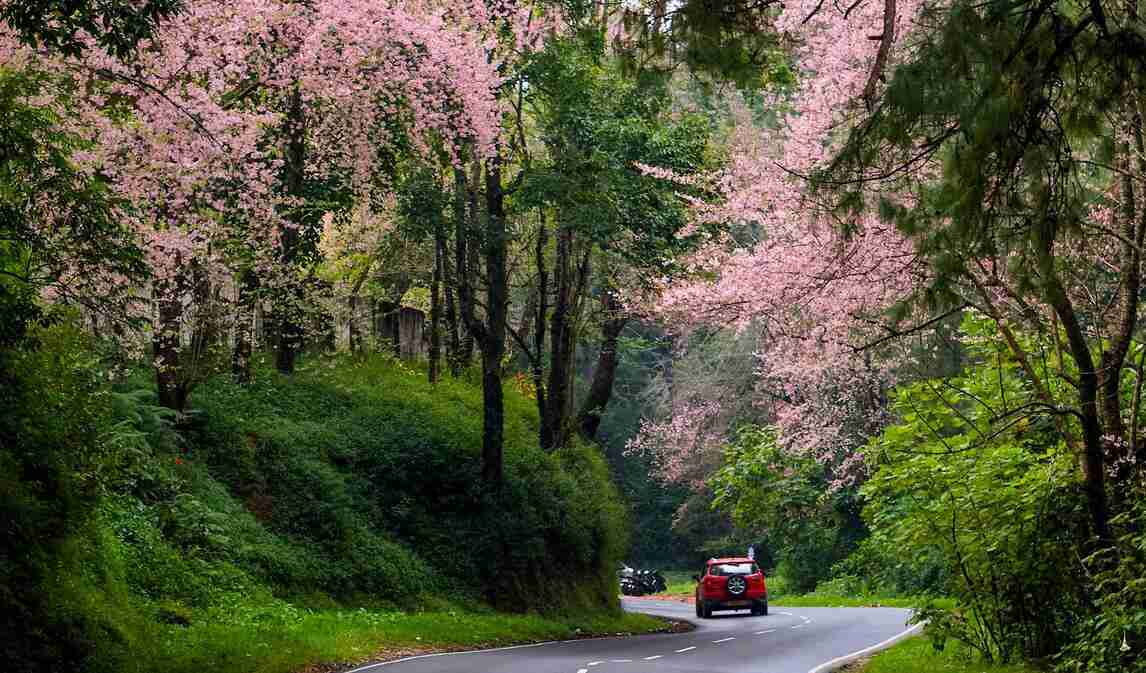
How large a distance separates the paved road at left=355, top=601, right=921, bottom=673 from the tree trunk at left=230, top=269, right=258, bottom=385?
7.07 metres

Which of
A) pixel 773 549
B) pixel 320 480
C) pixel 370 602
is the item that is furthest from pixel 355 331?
pixel 773 549

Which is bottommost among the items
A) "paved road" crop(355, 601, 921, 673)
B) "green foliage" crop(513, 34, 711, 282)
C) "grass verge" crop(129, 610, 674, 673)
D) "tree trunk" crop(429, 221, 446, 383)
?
"paved road" crop(355, 601, 921, 673)

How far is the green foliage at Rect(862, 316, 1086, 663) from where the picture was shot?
13.9 metres

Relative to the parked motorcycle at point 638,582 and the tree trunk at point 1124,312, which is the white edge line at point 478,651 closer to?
the tree trunk at point 1124,312

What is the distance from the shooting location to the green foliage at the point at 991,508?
1385 centimetres

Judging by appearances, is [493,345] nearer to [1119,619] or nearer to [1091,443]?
[1091,443]

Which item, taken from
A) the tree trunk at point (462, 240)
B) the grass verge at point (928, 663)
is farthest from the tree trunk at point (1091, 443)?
the tree trunk at point (462, 240)

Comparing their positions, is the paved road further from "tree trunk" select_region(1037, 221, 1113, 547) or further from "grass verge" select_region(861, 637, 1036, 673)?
"tree trunk" select_region(1037, 221, 1113, 547)

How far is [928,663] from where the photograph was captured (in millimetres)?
16391

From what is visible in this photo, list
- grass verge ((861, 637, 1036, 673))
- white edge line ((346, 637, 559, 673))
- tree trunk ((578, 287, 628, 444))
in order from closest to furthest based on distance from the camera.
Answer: grass verge ((861, 637, 1036, 673))
white edge line ((346, 637, 559, 673))
tree trunk ((578, 287, 628, 444))

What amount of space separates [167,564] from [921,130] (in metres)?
12.4

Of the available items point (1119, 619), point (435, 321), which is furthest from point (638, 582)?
point (1119, 619)

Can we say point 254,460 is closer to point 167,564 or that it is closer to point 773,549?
point 167,564

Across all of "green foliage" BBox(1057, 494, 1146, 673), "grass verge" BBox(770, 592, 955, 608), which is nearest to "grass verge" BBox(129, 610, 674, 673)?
"green foliage" BBox(1057, 494, 1146, 673)
